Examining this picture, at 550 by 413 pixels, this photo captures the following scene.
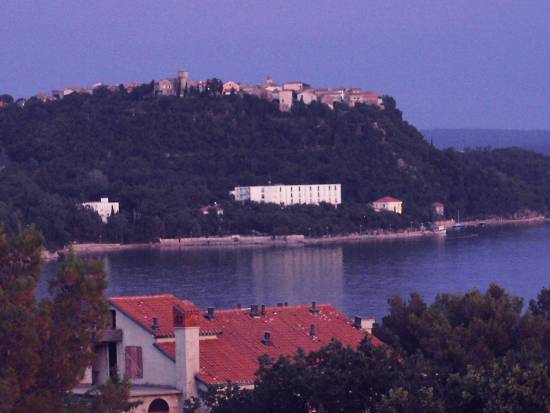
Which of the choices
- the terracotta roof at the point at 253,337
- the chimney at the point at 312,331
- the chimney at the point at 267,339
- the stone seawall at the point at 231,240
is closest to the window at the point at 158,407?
the terracotta roof at the point at 253,337

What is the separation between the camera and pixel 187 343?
7059 mm

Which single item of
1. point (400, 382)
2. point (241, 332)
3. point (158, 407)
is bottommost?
point (158, 407)

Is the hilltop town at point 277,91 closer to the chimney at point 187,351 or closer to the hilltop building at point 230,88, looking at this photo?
the hilltop building at point 230,88

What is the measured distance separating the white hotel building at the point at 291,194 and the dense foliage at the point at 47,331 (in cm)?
4378

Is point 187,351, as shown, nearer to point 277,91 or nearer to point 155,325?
point 155,325

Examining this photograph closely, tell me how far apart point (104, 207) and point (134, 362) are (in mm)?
38926

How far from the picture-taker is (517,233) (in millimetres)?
47625

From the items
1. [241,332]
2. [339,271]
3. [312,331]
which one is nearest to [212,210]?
[339,271]

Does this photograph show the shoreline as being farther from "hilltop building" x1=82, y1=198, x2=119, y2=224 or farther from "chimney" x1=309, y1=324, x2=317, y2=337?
"chimney" x1=309, y1=324, x2=317, y2=337

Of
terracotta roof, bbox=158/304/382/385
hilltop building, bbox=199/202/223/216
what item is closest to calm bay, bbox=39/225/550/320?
hilltop building, bbox=199/202/223/216

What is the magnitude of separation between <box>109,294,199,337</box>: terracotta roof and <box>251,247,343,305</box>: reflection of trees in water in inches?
561

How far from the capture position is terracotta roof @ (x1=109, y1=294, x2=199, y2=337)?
293 inches

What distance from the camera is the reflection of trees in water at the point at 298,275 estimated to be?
24.1 meters

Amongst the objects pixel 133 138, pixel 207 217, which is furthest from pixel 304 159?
pixel 207 217
